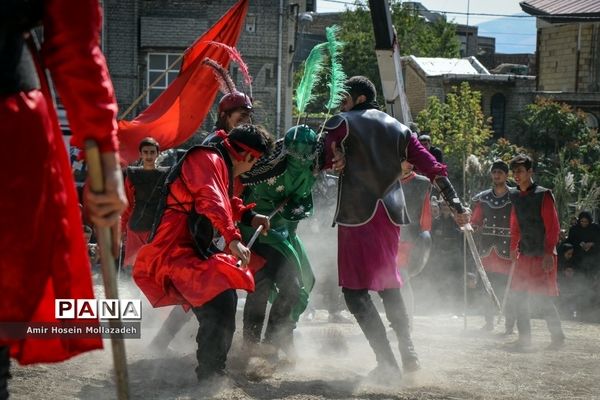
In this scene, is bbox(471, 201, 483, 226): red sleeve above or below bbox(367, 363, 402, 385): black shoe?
above

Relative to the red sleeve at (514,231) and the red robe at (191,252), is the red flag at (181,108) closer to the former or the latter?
the red sleeve at (514,231)

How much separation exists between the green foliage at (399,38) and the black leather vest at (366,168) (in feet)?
115

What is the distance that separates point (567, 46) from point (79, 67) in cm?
3391

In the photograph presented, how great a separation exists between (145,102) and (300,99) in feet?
67.3

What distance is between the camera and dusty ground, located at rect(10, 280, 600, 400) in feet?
20.4

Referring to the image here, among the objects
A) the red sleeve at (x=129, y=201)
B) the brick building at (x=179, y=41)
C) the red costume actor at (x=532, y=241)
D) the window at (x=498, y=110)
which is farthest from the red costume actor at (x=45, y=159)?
the window at (x=498, y=110)

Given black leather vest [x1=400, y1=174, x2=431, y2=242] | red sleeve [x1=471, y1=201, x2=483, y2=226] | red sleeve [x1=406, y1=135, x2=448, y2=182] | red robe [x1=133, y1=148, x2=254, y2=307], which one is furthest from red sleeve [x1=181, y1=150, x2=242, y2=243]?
red sleeve [x1=471, y1=201, x2=483, y2=226]

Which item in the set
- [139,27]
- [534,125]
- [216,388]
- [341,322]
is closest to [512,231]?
[341,322]

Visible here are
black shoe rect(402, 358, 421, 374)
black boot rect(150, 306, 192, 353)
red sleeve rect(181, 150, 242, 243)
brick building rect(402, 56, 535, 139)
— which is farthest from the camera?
brick building rect(402, 56, 535, 139)

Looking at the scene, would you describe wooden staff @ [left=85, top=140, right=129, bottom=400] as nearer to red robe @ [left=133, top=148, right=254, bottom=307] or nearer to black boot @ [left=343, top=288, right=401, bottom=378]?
red robe @ [left=133, top=148, right=254, bottom=307]

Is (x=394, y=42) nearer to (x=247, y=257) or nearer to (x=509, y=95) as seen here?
(x=247, y=257)

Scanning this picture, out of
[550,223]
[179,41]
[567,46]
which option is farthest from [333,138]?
[567,46]

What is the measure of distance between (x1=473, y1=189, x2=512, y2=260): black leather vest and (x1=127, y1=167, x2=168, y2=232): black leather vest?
3530 mm

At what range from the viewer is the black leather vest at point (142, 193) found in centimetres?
778
